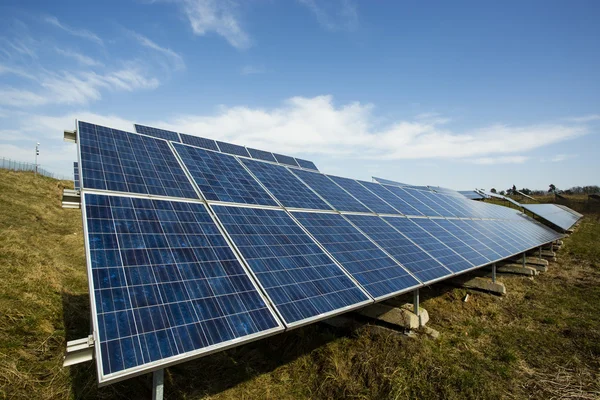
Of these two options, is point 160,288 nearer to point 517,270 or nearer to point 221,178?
point 221,178

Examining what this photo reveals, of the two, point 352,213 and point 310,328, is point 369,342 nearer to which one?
point 310,328

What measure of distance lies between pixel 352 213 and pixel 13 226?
17.7 meters

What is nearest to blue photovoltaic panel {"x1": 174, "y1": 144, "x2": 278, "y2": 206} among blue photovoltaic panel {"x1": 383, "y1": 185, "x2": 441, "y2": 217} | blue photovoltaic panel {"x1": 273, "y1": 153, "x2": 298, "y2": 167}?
blue photovoltaic panel {"x1": 383, "y1": 185, "x2": 441, "y2": 217}

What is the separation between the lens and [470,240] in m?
15.1

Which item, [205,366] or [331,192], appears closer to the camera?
[205,366]

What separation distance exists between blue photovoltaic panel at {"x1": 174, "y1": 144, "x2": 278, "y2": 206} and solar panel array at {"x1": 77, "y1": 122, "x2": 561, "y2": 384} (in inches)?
2.1

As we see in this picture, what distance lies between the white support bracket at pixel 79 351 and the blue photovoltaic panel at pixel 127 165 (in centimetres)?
340

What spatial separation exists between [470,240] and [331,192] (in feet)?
24.2

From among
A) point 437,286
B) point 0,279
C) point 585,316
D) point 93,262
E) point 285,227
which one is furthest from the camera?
point 437,286

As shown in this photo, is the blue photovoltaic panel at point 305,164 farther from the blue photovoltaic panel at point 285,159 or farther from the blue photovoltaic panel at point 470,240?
the blue photovoltaic panel at point 470,240

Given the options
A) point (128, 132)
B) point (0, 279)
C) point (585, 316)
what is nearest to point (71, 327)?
point (0, 279)

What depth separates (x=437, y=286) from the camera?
51.2 ft

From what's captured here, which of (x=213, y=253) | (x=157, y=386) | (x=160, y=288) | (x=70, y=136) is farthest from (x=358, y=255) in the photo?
(x=70, y=136)

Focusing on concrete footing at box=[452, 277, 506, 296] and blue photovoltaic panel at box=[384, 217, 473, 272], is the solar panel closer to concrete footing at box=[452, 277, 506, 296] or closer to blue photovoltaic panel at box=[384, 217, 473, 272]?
concrete footing at box=[452, 277, 506, 296]
